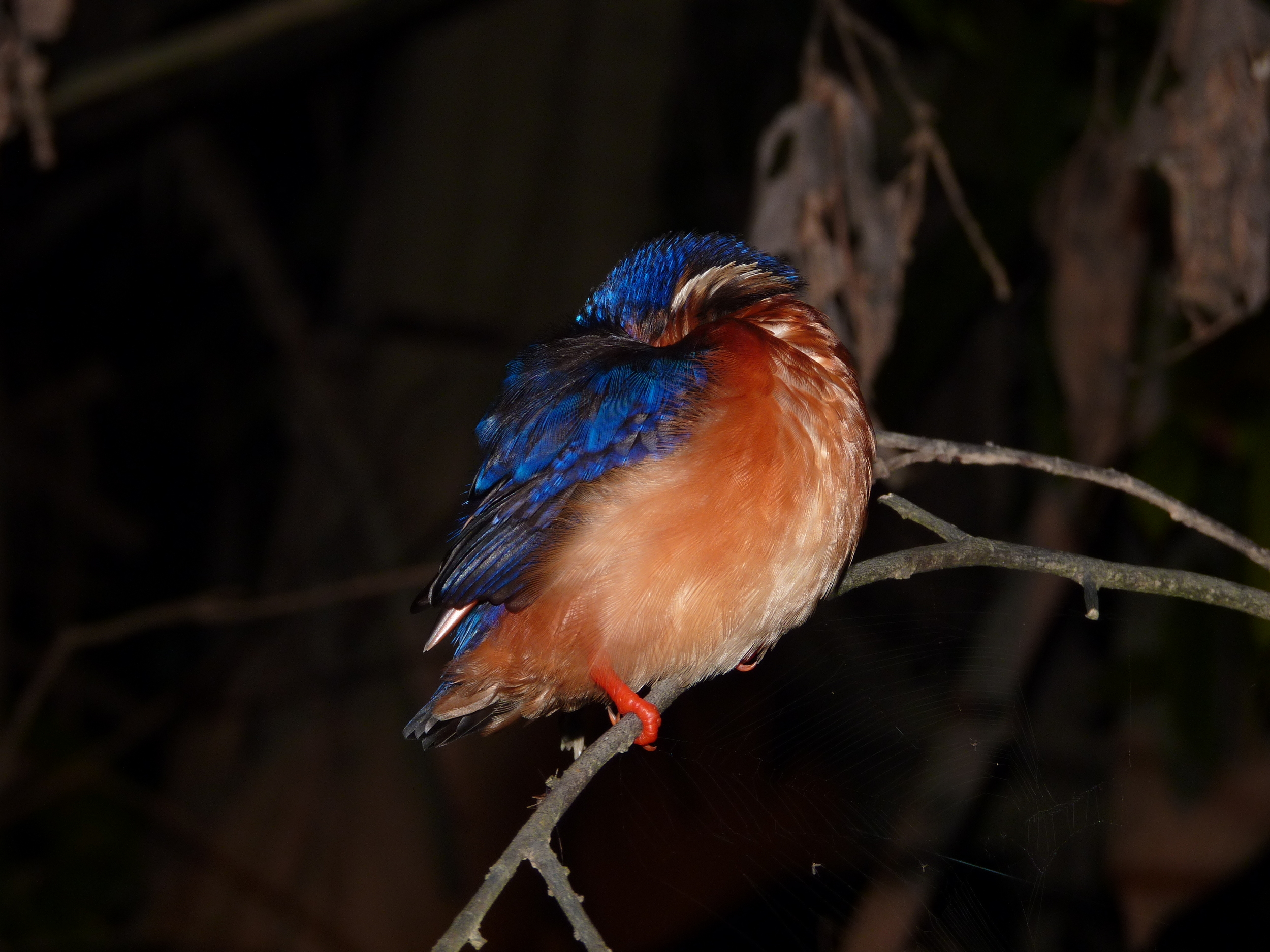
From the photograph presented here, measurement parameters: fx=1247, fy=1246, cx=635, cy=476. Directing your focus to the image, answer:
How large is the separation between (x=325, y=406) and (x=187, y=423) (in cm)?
400

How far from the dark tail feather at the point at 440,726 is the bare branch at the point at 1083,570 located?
91 cm

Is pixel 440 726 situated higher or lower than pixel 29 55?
lower

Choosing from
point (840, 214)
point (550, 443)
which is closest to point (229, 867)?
point (550, 443)

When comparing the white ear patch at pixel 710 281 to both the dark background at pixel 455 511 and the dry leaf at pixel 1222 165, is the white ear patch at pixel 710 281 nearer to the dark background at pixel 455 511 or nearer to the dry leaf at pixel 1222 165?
the dark background at pixel 455 511

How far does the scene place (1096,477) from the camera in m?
1.93

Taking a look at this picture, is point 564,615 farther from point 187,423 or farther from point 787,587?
point 187,423

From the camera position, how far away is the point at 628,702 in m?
2.26

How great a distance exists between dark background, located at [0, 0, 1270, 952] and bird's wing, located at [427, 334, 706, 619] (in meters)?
0.47

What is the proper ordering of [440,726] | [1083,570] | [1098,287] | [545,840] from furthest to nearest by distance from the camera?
[1098,287] < [440,726] < [1083,570] < [545,840]

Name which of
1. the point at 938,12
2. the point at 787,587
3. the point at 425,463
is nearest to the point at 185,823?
the point at 425,463

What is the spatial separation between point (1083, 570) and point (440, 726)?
1.25 m

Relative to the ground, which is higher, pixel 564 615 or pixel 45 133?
pixel 45 133

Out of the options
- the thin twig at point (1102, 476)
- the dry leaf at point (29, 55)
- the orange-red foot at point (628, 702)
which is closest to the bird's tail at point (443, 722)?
the orange-red foot at point (628, 702)

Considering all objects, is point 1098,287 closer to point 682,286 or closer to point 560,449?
point 682,286
